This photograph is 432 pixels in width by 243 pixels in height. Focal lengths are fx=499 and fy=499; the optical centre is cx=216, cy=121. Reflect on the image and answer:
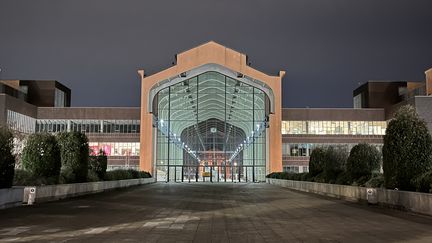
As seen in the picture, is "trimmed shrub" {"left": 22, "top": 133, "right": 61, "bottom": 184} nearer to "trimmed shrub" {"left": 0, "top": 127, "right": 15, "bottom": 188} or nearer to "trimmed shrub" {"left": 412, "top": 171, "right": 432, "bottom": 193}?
"trimmed shrub" {"left": 0, "top": 127, "right": 15, "bottom": 188}

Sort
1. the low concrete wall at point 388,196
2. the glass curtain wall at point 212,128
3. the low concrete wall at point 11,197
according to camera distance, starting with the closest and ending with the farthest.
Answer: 1. the low concrete wall at point 388,196
2. the low concrete wall at point 11,197
3. the glass curtain wall at point 212,128

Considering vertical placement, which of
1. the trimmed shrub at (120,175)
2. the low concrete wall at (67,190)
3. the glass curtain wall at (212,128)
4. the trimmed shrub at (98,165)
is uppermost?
the glass curtain wall at (212,128)

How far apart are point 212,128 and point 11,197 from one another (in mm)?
55439

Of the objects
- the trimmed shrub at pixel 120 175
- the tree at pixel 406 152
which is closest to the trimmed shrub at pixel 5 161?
the tree at pixel 406 152

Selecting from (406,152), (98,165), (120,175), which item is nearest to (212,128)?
(120,175)

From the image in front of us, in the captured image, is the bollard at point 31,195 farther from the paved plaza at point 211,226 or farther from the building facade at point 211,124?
the building facade at point 211,124

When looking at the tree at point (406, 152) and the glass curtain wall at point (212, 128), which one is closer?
the tree at point (406, 152)

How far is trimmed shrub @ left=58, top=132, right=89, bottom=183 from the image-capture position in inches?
1240

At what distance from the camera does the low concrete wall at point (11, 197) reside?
65.1 ft

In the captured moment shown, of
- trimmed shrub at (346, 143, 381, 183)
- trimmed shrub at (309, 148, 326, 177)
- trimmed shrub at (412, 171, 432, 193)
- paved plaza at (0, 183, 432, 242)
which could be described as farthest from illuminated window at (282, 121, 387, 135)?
paved plaza at (0, 183, 432, 242)

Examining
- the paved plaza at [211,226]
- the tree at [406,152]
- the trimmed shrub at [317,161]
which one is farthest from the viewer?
the trimmed shrub at [317,161]

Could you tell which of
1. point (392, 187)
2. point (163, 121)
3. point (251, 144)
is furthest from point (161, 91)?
point (392, 187)

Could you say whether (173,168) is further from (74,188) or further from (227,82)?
(74,188)

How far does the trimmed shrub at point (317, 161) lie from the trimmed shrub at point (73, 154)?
1697 centimetres
